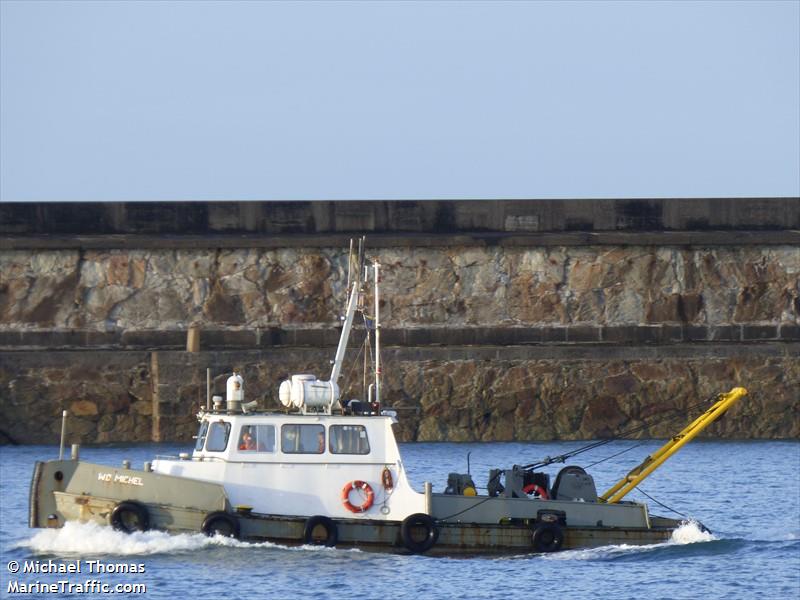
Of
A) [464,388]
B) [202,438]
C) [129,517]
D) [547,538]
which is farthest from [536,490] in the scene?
[464,388]

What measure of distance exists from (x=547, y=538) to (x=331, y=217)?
18.2 meters

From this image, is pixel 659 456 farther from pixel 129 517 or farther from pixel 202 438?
pixel 129 517

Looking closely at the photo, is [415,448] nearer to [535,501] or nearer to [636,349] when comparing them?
[636,349]

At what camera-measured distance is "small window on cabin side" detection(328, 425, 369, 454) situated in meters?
21.5

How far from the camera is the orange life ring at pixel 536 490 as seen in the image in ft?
73.5

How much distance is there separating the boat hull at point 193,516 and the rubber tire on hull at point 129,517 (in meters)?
0.05

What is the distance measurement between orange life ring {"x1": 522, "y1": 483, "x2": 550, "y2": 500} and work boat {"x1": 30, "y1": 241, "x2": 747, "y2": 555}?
0.45 meters

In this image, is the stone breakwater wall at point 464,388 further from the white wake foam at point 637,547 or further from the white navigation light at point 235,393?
the white wake foam at point 637,547

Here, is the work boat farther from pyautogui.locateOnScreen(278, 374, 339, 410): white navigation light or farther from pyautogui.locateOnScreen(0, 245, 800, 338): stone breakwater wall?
pyautogui.locateOnScreen(0, 245, 800, 338): stone breakwater wall

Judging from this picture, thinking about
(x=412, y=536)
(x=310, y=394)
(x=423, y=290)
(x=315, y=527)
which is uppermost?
(x=423, y=290)

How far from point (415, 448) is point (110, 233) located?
9.61m

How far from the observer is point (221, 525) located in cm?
2080

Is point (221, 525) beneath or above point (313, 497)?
beneath

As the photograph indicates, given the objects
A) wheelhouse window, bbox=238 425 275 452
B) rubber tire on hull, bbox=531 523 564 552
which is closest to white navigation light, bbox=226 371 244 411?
wheelhouse window, bbox=238 425 275 452
